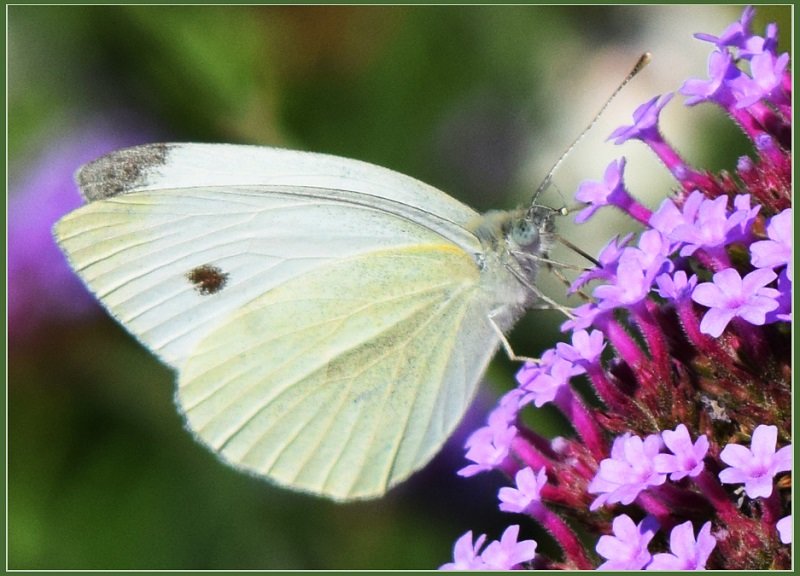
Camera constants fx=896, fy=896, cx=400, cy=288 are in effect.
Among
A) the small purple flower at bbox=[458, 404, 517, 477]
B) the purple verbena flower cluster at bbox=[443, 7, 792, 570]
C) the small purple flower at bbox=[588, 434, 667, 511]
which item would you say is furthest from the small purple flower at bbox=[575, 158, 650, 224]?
the small purple flower at bbox=[588, 434, 667, 511]

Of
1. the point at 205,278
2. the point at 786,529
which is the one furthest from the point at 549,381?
the point at 205,278

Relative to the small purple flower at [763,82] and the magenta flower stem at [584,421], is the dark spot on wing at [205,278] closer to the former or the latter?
the magenta flower stem at [584,421]

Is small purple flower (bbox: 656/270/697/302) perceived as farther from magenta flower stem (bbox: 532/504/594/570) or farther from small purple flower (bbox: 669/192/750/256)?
magenta flower stem (bbox: 532/504/594/570)

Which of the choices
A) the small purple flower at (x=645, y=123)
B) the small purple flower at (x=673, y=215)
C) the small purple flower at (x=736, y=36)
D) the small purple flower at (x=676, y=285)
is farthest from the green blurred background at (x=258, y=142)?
the small purple flower at (x=676, y=285)

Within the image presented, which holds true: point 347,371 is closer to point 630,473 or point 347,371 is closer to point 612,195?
point 612,195

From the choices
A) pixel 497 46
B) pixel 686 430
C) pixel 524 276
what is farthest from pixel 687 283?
pixel 497 46
